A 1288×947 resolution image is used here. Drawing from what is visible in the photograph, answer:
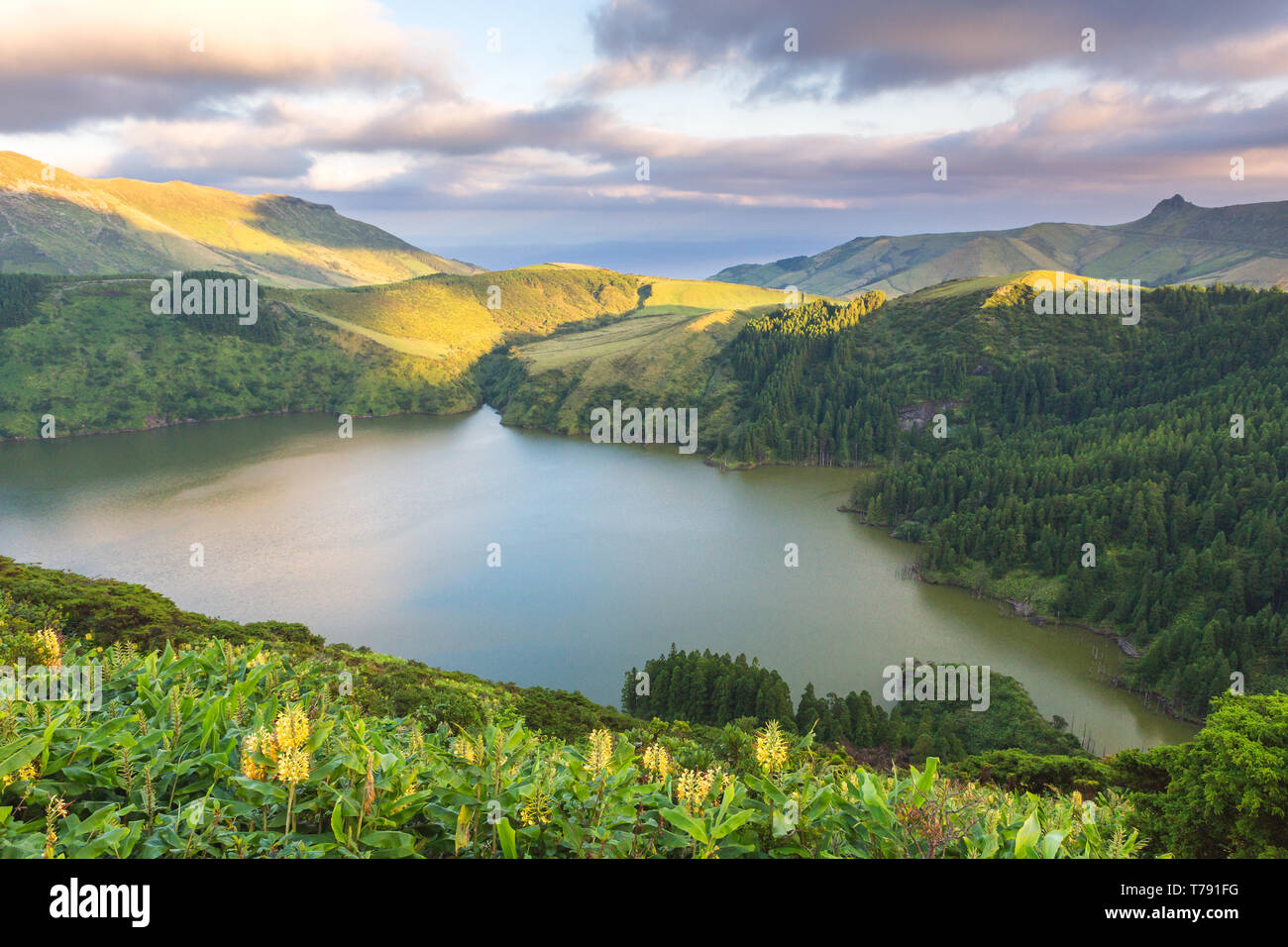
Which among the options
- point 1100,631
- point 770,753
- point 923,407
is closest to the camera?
point 770,753

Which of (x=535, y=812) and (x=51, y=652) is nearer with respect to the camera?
(x=535, y=812)

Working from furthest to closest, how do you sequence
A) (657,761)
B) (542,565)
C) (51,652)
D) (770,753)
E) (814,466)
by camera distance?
(814,466)
(542,565)
(51,652)
(657,761)
(770,753)

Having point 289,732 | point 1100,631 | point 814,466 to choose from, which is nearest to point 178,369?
point 814,466

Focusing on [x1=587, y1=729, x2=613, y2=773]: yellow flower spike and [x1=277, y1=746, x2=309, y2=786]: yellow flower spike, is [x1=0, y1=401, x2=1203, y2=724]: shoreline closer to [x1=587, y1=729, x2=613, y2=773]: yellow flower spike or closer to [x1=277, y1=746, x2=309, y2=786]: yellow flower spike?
[x1=587, y1=729, x2=613, y2=773]: yellow flower spike

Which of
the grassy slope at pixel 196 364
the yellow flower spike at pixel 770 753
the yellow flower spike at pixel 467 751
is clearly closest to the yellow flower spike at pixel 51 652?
the yellow flower spike at pixel 467 751

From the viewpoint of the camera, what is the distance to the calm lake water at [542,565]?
4331 cm

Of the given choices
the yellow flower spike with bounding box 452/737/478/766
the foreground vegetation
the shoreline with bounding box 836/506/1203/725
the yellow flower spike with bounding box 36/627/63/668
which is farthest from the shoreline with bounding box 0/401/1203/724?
the yellow flower spike with bounding box 36/627/63/668

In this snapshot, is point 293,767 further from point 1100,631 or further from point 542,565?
point 1100,631

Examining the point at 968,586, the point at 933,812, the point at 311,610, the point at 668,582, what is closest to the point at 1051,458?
the point at 968,586

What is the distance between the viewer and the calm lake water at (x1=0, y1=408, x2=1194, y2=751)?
43.3 m

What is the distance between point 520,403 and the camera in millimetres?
139250

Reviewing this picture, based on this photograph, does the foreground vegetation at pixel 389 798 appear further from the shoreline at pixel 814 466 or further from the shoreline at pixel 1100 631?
the shoreline at pixel 814 466

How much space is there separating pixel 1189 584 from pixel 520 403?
111950mm

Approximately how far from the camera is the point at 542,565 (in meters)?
57.5
